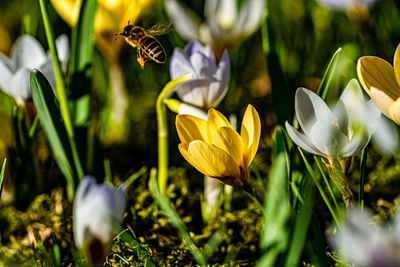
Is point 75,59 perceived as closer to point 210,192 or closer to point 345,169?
point 210,192

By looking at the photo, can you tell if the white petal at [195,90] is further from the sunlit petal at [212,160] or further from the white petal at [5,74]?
the white petal at [5,74]

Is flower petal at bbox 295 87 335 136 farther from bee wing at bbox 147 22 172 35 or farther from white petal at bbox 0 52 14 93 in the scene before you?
white petal at bbox 0 52 14 93

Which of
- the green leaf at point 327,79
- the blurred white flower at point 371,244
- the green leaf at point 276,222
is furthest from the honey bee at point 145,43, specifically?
the blurred white flower at point 371,244

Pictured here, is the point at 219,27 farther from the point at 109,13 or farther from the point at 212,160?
the point at 212,160

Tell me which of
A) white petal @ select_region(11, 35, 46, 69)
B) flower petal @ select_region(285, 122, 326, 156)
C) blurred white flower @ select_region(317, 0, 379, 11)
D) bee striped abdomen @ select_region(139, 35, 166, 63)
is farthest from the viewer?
blurred white flower @ select_region(317, 0, 379, 11)

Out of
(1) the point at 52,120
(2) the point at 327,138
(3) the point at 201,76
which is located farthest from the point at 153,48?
(2) the point at 327,138

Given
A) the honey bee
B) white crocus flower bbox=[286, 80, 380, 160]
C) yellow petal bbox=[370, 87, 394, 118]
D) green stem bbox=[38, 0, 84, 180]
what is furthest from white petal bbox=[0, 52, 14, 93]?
yellow petal bbox=[370, 87, 394, 118]
